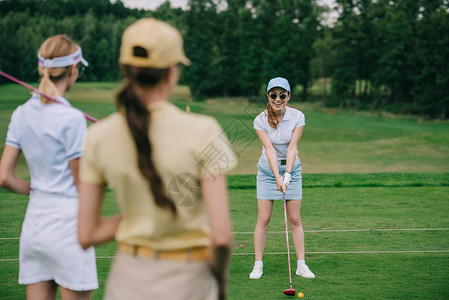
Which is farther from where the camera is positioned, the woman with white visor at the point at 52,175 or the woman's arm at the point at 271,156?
the woman's arm at the point at 271,156

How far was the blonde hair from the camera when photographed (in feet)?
9.05

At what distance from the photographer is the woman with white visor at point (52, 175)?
2676mm

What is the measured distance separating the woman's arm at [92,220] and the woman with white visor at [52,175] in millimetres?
797

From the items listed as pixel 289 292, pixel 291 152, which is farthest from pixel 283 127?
pixel 289 292

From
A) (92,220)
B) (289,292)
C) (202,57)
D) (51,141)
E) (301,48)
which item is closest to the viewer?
(92,220)

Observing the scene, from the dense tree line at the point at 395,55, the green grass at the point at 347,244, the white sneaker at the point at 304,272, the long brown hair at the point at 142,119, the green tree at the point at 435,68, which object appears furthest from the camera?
the dense tree line at the point at 395,55

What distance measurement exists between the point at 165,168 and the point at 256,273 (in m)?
3.69

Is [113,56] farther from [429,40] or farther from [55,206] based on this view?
[55,206]

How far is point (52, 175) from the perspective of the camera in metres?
2.71

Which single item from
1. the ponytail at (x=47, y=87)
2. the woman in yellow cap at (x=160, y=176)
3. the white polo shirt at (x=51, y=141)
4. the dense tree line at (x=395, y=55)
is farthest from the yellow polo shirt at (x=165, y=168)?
the dense tree line at (x=395, y=55)

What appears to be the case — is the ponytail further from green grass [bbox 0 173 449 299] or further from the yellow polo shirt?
green grass [bbox 0 173 449 299]

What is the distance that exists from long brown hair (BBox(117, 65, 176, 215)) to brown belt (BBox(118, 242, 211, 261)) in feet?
0.47

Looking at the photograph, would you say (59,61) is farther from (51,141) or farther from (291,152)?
(291,152)

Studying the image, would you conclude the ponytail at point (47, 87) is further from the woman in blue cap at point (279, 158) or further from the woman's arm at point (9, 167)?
the woman in blue cap at point (279, 158)
